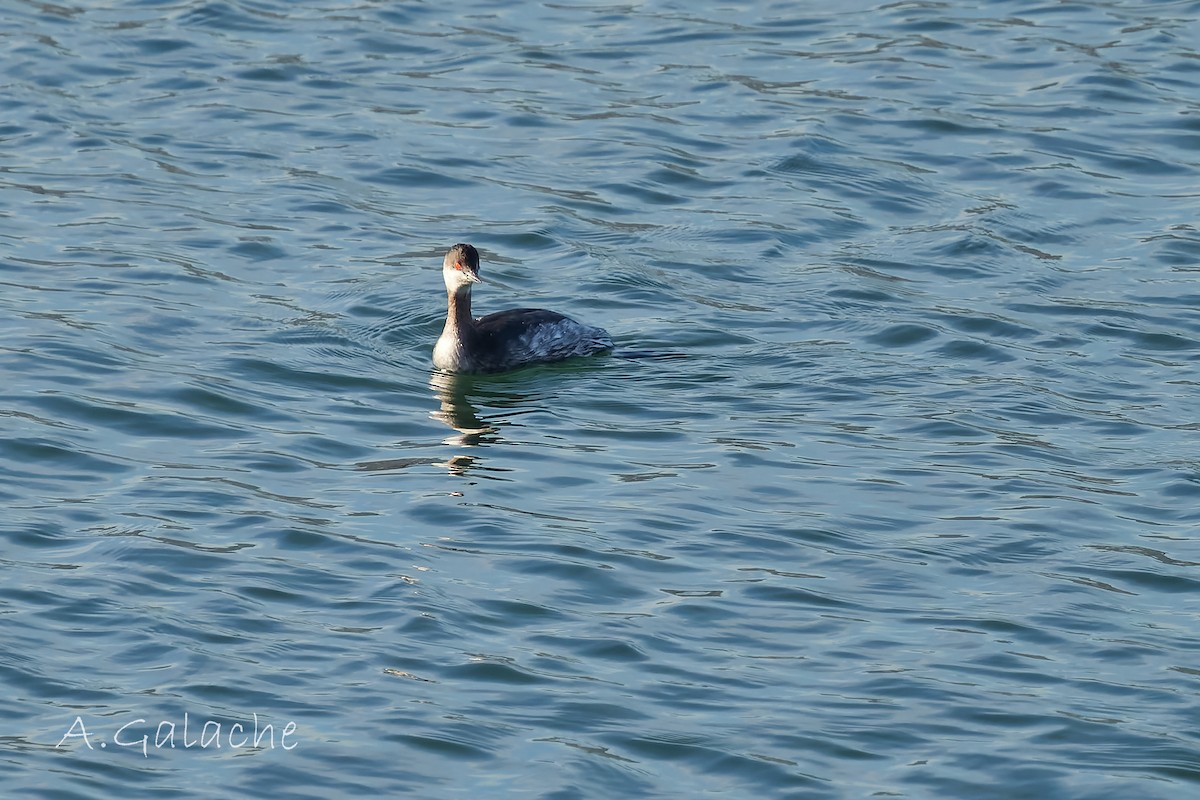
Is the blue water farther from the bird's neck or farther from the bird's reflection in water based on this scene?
the bird's neck

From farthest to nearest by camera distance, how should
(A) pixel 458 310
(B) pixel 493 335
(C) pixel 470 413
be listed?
(A) pixel 458 310, (B) pixel 493 335, (C) pixel 470 413

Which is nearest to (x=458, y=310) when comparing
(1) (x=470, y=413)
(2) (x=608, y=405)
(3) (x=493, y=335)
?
(3) (x=493, y=335)

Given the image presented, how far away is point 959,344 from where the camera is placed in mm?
14688

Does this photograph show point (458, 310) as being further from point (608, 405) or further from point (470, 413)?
point (608, 405)

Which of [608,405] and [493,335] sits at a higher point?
[493,335]

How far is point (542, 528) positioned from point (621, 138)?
8.59 metres

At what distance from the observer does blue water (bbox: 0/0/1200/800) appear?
927 centimetres

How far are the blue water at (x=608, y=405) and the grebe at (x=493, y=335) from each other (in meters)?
0.18

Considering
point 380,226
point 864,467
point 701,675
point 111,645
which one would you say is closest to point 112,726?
point 111,645

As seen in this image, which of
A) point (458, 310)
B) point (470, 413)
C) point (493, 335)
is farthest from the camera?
point (458, 310)

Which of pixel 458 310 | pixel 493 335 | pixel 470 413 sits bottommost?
pixel 470 413

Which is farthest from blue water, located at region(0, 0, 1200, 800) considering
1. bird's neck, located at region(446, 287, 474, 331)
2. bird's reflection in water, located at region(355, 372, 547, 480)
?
bird's neck, located at region(446, 287, 474, 331)

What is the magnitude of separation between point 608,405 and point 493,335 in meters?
1.15

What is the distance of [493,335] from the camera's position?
1448 cm
